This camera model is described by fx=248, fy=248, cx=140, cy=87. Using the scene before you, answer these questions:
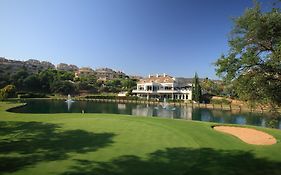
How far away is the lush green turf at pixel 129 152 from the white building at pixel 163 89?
216 feet

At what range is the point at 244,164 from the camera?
1127 centimetres

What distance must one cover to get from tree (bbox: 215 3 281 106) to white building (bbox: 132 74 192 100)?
70.8 metres

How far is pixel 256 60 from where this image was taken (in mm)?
11297

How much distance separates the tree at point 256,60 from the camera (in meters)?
11.1

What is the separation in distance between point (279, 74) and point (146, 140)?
8081mm

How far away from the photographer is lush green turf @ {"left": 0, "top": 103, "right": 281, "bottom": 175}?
33.2 ft

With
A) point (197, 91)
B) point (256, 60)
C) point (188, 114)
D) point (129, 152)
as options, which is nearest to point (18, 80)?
point (197, 91)

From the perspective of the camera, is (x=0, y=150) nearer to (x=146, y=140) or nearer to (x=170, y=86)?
(x=146, y=140)

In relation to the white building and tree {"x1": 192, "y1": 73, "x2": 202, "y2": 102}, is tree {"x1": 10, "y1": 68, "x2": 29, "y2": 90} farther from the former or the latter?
tree {"x1": 192, "y1": 73, "x2": 202, "y2": 102}

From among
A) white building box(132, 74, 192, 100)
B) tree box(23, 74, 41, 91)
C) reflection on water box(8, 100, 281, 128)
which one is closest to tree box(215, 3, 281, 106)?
reflection on water box(8, 100, 281, 128)

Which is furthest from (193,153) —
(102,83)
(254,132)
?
(102,83)

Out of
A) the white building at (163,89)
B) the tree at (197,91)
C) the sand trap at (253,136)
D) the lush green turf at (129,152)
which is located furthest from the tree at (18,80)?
the sand trap at (253,136)

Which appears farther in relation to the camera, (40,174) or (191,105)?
(191,105)

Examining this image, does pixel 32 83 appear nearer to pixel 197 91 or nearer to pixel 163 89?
pixel 163 89
